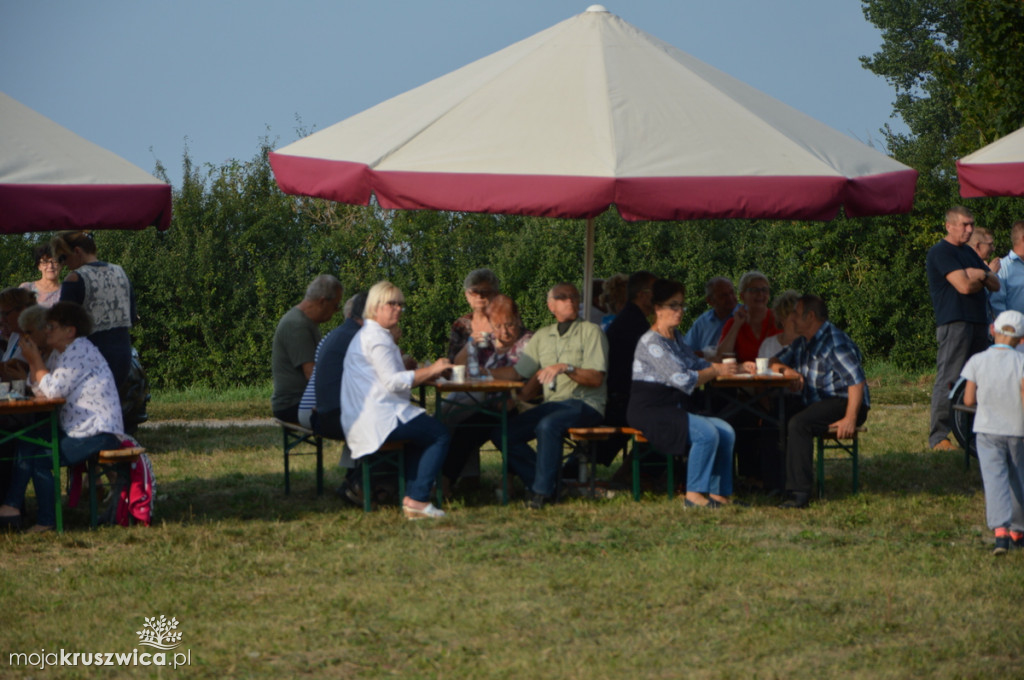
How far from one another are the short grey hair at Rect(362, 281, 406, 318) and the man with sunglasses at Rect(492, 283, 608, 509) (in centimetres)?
99

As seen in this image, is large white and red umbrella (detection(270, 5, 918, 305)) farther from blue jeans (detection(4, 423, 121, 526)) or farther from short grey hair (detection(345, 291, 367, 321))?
blue jeans (detection(4, 423, 121, 526))

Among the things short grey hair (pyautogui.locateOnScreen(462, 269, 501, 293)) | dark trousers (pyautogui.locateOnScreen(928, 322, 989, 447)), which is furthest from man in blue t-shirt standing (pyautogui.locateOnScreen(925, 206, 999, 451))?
short grey hair (pyautogui.locateOnScreen(462, 269, 501, 293))

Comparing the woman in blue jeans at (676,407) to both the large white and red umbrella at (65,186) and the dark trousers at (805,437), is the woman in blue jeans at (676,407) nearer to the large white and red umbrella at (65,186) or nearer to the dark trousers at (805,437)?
the dark trousers at (805,437)

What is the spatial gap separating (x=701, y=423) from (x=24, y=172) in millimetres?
3957

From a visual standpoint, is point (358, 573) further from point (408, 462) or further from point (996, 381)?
point (996, 381)

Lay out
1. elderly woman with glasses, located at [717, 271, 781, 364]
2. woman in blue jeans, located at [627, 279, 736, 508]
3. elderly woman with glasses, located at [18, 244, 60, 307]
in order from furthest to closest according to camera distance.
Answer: elderly woman with glasses, located at [18, 244, 60, 307], elderly woman with glasses, located at [717, 271, 781, 364], woman in blue jeans, located at [627, 279, 736, 508]

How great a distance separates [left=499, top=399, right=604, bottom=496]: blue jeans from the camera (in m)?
7.52

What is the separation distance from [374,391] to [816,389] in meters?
2.72

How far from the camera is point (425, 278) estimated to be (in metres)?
15.0

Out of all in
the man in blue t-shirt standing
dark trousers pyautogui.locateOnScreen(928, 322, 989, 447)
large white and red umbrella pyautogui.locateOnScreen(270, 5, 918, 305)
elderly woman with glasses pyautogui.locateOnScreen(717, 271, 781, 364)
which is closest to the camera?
large white and red umbrella pyautogui.locateOnScreen(270, 5, 918, 305)

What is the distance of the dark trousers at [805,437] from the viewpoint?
7.48 meters

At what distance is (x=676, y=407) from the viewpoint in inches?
292

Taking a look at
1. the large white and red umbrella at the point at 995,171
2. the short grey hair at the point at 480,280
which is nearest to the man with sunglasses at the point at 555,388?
the short grey hair at the point at 480,280

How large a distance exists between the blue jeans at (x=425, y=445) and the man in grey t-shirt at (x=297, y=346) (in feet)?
3.76
